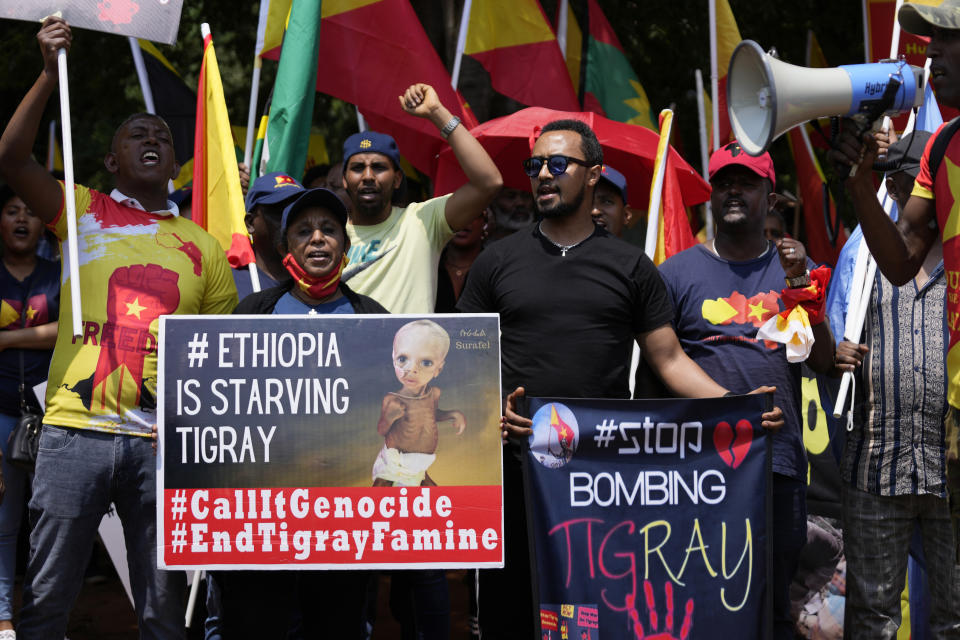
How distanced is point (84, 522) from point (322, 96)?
7.49 metres

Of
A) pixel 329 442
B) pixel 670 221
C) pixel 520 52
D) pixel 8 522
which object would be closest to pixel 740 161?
pixel 670 221

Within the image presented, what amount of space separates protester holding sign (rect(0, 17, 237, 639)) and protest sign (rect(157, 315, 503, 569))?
0.30m

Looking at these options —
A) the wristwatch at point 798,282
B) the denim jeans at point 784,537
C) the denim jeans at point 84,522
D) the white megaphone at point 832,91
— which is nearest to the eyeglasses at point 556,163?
the wristwatch at point 798,282

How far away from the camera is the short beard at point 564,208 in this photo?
4.33 metres

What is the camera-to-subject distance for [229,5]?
35.8 ft

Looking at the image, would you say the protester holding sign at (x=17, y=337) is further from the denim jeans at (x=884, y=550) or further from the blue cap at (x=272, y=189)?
the denim jeans at (x=884, y=550)

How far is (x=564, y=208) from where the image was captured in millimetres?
4336

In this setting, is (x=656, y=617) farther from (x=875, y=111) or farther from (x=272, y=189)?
(x=272, y=189)

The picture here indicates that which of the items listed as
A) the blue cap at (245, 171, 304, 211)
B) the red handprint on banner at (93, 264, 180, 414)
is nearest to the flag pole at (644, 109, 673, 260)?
the blue cap at (245, 171, 304, 211)

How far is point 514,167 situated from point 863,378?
10.2 ft

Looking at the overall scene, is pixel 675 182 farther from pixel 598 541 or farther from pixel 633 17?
pixel 633 17

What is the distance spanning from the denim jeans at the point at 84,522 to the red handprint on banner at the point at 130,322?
0.17 meters

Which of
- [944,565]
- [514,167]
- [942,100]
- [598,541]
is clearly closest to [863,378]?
[944,565]

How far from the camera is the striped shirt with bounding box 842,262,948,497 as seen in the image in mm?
4395
